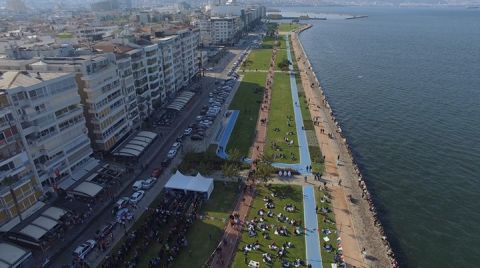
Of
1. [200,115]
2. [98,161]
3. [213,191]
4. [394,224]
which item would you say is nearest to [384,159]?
[394,224]

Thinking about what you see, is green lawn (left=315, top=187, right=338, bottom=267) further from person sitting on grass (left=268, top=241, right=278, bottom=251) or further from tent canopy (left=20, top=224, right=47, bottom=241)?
tent canopy (left=20, top=224, right=47, bottom=241)

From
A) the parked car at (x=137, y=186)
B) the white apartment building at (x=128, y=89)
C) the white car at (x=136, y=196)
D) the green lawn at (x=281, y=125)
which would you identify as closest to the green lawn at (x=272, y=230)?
the green lawn at (x=281, y=125)

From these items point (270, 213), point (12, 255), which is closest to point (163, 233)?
point (270, 213)

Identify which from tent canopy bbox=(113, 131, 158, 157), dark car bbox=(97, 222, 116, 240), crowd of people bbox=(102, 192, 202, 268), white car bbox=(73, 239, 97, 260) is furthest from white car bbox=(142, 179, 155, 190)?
white car bbox=(73, 239, 97, 260)

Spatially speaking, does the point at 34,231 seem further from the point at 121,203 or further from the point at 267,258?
the point at 267,258

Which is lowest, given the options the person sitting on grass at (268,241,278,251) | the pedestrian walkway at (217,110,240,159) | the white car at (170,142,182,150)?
the pedestrian walkway at (217,110,240,159)

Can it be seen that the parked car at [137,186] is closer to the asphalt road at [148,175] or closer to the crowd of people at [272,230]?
the asphalt road at [148,175]
